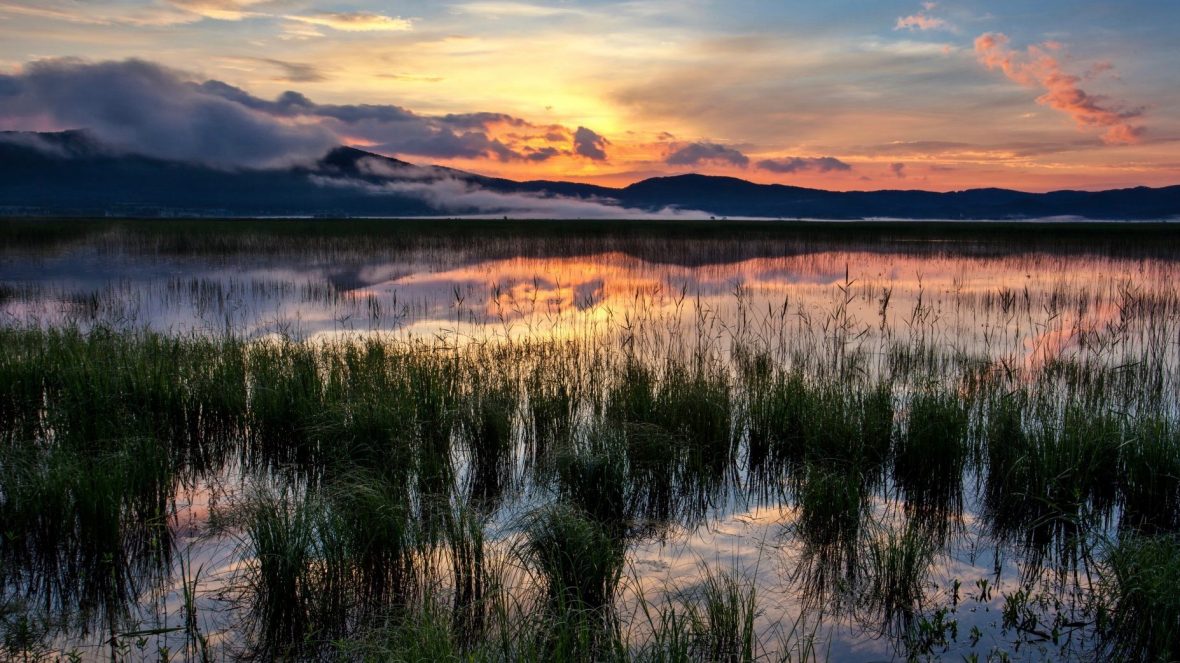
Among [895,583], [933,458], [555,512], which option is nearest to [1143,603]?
[895,583]

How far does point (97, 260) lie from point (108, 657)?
38129 mm

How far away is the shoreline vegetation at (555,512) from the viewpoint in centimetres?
478

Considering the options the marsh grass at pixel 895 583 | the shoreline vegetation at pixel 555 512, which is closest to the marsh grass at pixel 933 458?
the shoreline vegetation at pixel 555 512

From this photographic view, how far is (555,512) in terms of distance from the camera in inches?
213

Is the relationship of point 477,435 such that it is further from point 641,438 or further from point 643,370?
point 643,370

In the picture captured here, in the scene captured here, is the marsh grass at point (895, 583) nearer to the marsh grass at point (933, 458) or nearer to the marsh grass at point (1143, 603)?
the marsh grass at point (1143, 603)

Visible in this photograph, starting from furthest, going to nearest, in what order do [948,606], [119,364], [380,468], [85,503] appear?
1. [119,364]
2. [380,468]
3. [85,503]
4. [948,606]

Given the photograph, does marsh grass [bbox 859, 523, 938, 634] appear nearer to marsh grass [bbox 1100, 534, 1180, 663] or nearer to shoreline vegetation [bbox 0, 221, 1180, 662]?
shoreline vegetation [bbox 0, 221, 1180, 662]

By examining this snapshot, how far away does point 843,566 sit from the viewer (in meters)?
5.75

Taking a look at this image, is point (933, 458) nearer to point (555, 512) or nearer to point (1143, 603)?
point (1143, 603)

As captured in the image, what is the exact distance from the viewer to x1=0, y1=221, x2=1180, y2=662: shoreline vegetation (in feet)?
15.7

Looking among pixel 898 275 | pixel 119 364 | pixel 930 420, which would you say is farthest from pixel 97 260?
pixel 930 420

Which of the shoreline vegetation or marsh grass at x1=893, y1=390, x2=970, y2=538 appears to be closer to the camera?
the shoreline vegetation

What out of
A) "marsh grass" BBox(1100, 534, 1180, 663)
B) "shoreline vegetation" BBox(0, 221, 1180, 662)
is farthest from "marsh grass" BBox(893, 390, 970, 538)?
"marsh grass" BBox(1100, 534, 1180, 663)
